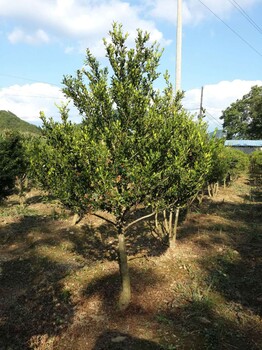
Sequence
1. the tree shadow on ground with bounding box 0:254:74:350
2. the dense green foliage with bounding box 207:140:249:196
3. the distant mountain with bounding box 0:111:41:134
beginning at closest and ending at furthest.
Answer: the tree shadow on ground with bounding box 0:254:74:350 < the dense green foliage with bounding box 207:140:249:196 < the distant mountain with bounding box 0:111:41:134

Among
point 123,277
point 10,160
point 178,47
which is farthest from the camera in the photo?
point 10,160

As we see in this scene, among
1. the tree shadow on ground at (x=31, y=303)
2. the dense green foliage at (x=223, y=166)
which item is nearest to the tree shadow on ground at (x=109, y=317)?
the tree shadow on ground at (x=31, y=303)

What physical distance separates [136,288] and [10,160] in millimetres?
18605

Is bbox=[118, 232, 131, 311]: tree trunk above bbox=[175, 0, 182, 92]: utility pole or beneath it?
beneath

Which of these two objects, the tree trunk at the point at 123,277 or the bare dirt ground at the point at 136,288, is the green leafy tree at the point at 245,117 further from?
the tree trunk at the point at 123,277

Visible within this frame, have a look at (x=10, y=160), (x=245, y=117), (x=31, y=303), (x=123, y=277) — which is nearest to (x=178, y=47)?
(x=123, y=277)

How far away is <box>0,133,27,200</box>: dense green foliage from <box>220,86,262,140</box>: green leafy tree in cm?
6870

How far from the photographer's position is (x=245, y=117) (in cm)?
8875

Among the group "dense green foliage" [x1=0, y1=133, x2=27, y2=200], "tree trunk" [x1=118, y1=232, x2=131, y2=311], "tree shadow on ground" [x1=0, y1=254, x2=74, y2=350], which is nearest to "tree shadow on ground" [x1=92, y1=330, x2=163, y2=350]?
"tree trunk" [x1=118, y1=232, x2=131, y2=311]

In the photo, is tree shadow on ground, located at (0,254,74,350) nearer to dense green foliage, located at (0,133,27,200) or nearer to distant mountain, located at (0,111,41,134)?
dense green foliage, located at (0,133,27,200)

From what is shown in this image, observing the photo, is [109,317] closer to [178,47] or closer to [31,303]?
[31,303]

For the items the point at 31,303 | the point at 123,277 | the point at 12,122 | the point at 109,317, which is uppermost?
the point at 12,122

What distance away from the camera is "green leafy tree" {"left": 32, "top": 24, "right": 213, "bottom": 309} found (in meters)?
8.26

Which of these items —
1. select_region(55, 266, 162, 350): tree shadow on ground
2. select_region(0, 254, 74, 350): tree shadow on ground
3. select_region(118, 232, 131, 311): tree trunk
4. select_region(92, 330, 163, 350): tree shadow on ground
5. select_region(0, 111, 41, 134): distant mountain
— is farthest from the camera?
select_region(0, 111, 41, 134): distant mountain
